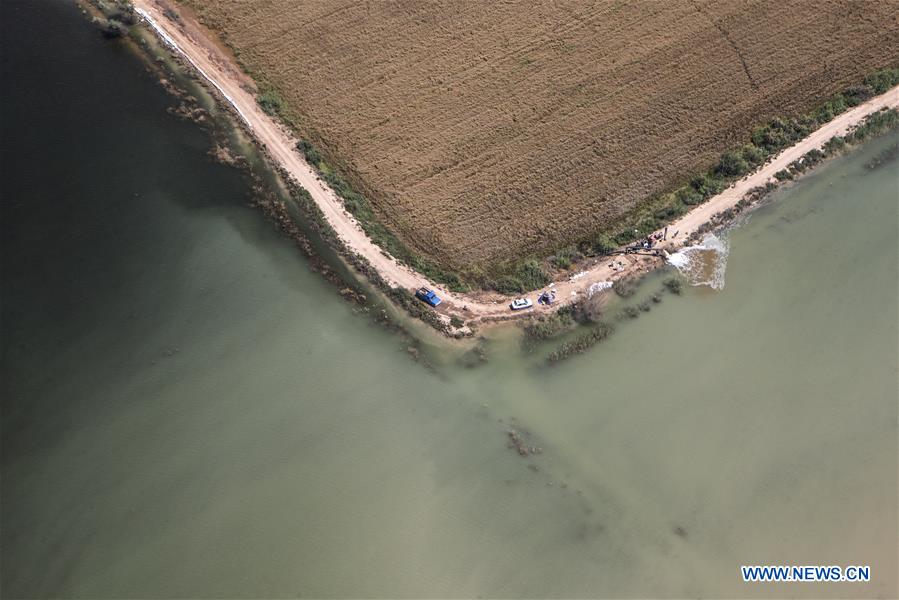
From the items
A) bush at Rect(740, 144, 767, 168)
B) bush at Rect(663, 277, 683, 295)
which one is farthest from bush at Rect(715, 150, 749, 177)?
bush at Rect(663, 277, 683, 295)

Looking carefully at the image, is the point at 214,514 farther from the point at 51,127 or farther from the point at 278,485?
the point at 51,127

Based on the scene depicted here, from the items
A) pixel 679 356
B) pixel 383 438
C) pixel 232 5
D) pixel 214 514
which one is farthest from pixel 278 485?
pixel 232 5

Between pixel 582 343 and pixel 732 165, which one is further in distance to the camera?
pixel 732 165

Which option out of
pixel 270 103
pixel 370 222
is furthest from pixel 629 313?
pixel 270 103

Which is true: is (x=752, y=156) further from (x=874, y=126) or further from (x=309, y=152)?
(x=309, y=152)

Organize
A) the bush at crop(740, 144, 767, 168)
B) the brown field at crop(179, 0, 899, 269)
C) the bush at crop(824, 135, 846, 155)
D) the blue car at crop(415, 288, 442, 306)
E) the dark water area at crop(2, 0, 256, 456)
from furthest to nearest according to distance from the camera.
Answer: the bush at crop(824, 135, 846, 155) < the bush at crop(740, 144, 767, 168) < the brown field at crop(179, 0, 899, 269) < the blue car at crop(415, 288, 442, 306) < the dark water area at crop(2, 0, 256, 456)

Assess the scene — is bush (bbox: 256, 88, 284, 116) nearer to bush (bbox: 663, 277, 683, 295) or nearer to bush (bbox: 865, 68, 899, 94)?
bush (bbox: 663, 277, 683, 295)
